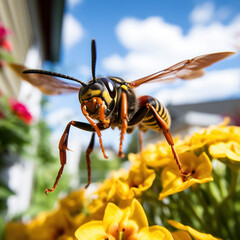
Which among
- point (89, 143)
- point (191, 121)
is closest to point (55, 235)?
point (89, 143)

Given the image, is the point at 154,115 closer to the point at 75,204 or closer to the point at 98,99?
the point at 98,99

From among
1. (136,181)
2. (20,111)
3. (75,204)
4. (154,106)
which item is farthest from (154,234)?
(20,111)

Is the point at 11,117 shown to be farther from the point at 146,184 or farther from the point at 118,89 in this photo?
the point at 146,184

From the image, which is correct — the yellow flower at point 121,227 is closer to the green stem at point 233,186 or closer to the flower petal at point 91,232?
the flower petal at point 91,232

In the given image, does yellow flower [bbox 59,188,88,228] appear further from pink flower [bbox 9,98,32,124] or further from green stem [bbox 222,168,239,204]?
pink flower [bbox 9,98,32,124]

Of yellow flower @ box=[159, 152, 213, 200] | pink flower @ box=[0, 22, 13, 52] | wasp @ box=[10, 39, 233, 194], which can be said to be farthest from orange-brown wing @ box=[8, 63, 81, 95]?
pink flower @ box=[0, 22, 13, 52]
